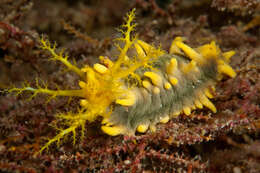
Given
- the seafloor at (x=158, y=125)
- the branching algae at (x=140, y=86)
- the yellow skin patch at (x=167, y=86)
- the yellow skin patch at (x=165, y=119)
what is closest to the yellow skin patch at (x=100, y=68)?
the branching algae at (x=140, y=86)

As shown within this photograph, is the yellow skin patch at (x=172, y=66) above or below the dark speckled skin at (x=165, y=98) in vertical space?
above

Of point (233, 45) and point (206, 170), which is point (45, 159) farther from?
point (233, 45)

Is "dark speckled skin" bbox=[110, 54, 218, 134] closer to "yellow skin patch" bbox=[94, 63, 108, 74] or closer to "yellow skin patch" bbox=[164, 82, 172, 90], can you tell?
"yellow skin patch" bbox=[164, 82, 172, 90]

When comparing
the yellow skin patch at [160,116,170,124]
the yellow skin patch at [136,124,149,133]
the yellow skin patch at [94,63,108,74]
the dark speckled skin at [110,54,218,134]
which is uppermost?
the yellow skin patch at [94,63,108,74]

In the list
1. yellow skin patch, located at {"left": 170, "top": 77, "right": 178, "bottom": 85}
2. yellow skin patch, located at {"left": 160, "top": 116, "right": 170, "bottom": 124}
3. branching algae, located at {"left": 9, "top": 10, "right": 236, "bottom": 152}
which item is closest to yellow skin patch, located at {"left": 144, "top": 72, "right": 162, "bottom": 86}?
branching algae, located at {"left": 9, "top": 10, "right": 236, "bottom": 152}

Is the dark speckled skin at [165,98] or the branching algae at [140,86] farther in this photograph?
the dark speckled skin at [165,98]

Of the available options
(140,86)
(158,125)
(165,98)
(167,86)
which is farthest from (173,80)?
(158,125)

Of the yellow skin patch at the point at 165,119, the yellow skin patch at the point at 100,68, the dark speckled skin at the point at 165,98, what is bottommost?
the yellow skin patch at the point at 165,119

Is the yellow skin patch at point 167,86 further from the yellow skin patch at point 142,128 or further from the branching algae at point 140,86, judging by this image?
the yellow skin patch at point 142,128
